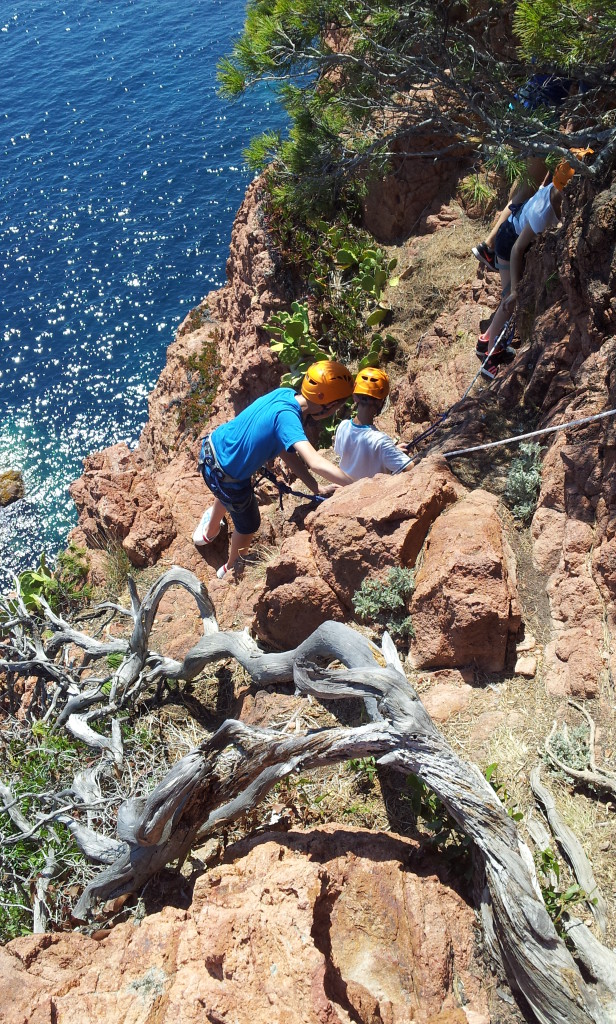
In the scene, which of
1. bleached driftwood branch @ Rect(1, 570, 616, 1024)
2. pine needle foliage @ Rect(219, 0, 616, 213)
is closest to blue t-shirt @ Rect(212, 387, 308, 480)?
bleached driftwood branch @ Rect(1, 570, 616, 1024)

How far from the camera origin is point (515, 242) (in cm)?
659

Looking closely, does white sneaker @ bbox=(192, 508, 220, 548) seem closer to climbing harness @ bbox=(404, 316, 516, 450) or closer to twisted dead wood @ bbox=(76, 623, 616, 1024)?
climbing harness @ bbox=(404, 316, 516, 450)

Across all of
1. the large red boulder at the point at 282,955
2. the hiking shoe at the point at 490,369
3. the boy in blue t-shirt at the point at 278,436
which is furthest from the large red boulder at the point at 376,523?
the large red boulder at the point at 282,955

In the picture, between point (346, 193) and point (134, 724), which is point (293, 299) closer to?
point (346, 193)

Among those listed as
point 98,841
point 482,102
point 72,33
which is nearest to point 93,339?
point 482,102

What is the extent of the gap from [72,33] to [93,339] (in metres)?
18.0

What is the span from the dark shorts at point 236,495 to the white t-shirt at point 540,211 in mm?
3097

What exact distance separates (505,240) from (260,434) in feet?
9.65

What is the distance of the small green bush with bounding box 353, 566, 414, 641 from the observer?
4.91 m

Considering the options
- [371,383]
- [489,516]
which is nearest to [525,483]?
[489,516]

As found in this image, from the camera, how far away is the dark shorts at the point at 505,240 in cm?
670

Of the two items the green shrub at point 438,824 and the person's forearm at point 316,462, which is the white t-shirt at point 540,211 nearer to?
the person's forearm at point 316,462

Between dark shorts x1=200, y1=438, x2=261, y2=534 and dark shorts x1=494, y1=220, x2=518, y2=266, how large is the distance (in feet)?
9.90

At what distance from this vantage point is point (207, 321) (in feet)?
40.2
